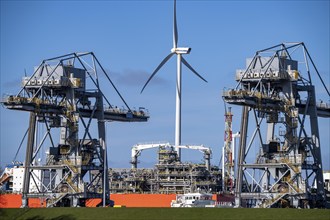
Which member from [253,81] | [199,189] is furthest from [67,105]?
[199,189]

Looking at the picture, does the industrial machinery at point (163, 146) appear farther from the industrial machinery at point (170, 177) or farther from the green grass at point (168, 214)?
the green grass at point (168, 214)

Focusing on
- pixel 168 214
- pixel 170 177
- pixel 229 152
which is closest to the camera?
pixel 168 214

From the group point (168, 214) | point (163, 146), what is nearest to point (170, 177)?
point (163, 146)

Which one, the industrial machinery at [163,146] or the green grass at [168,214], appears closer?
the green grass at [168,214]

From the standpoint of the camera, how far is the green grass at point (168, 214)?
69250 mm

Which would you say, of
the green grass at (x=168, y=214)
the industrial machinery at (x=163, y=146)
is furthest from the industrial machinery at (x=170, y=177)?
the green grass at (x=168, y=214)

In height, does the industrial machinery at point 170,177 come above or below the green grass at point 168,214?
above

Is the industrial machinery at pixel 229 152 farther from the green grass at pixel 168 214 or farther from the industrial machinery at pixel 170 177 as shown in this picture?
the green grass at pixel 168 214

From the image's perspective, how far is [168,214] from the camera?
70938mm

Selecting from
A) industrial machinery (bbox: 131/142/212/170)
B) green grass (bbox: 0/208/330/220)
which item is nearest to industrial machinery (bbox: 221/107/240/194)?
industrial machinery (bbox: 131/142/212/170)

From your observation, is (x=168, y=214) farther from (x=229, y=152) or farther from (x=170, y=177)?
(x=229, y=152)

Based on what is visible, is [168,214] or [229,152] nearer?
[168,214]

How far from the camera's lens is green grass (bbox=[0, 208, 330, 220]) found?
69250 mm

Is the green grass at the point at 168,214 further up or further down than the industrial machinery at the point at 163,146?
further down
